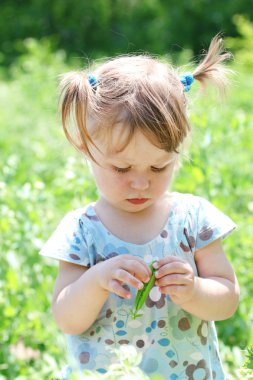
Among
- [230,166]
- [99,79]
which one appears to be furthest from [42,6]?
[99,79]

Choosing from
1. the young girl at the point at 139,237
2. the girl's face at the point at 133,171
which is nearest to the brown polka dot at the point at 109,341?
the young girl at the point at 139,237

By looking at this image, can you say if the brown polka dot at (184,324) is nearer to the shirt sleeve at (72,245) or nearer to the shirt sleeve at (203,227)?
the shirt sleeve at (203,227)

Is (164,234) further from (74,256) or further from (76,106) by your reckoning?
(76,106)

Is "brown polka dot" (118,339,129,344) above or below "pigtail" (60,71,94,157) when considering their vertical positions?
below

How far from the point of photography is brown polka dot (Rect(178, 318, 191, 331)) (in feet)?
7.38

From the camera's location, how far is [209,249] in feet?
7.54

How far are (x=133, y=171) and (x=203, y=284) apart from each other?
37 centimetres

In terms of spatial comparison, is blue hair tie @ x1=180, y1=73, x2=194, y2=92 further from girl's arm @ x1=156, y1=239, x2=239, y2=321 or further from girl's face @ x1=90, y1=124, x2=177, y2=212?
girl's arm @ x1=156, y1=239, x2=239, y2=321

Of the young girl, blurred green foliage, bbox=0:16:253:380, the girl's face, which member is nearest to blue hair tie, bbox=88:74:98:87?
the young girl

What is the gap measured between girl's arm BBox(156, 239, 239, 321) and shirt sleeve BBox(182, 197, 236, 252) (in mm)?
28

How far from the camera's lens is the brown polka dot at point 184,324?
2248 mm

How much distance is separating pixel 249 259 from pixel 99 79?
154 centimetres

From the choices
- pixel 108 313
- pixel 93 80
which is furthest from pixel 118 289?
pixel 93 80

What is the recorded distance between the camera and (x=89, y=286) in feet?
6.93
